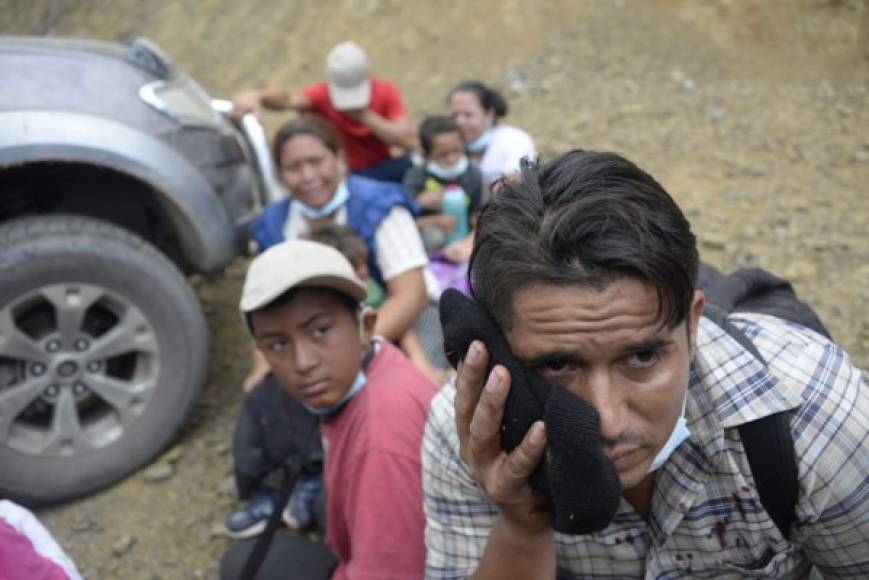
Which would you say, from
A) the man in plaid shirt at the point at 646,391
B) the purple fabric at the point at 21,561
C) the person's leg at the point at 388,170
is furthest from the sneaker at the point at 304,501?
the person's leg at the point at 388,170

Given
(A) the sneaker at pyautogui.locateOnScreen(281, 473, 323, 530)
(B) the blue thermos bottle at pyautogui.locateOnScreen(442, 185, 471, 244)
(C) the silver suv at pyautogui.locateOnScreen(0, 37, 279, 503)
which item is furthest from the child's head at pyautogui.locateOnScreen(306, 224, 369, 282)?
(B) the blue thermos bottle at pyautogui.locateOnScreen(442, 185, 471, 244)

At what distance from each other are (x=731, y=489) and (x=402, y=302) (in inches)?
85.1

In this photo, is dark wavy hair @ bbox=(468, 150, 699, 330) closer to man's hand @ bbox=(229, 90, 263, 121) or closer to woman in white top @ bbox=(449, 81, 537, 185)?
man's hand @ bbox=(229, 90, 263, 121)

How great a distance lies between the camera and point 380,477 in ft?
7.30

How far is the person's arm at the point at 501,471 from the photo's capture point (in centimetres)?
153

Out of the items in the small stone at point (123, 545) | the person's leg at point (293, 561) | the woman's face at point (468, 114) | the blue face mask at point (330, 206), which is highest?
the woman's face at point (468, 114)

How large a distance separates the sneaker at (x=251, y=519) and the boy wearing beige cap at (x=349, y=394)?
0.61m

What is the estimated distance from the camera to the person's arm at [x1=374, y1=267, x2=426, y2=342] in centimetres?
369

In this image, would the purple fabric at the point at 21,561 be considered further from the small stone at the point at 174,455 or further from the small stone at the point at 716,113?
the small stone at the point at 716,113

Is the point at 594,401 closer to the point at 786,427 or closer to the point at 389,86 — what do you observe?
the point at 786,427

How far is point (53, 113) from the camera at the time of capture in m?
3.25

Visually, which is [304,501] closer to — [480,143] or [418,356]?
[418,356]

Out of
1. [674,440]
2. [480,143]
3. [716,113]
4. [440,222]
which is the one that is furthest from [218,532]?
[716,113]

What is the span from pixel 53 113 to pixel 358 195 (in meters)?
1.33
